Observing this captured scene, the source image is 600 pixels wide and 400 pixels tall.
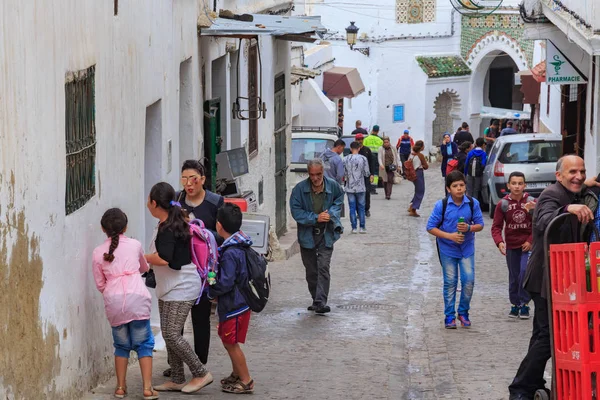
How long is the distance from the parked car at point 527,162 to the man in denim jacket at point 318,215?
1082 cm

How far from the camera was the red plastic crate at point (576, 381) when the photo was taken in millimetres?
6605

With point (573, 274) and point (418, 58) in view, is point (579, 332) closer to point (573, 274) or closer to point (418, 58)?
point (573, 274)

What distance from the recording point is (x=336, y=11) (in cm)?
4475

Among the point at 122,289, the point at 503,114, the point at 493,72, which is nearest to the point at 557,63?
the point at 122,289

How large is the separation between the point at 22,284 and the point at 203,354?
2.70m

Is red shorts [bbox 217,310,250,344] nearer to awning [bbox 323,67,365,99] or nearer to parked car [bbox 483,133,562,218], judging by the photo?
parked car [bbox 483,133,562,218]

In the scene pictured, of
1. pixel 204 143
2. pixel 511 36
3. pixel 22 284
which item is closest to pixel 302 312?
pixel 204 143

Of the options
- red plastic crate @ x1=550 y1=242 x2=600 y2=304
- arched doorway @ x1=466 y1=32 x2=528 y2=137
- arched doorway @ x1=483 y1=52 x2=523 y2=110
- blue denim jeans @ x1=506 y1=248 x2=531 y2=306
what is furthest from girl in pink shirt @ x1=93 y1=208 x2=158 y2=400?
arched doorway @ x1=483 y1=52 x2=523 y2=110

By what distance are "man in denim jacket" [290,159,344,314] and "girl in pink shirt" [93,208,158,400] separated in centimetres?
423

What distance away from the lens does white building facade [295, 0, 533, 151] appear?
44000 mm

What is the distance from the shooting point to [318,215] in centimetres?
1195

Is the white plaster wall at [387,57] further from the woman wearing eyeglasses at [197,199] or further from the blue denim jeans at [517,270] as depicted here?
the woman wearing eyeglasses at [197,199]

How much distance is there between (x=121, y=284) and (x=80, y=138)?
1.02 meters

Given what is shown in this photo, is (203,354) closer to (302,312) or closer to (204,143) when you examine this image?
(302,312)
